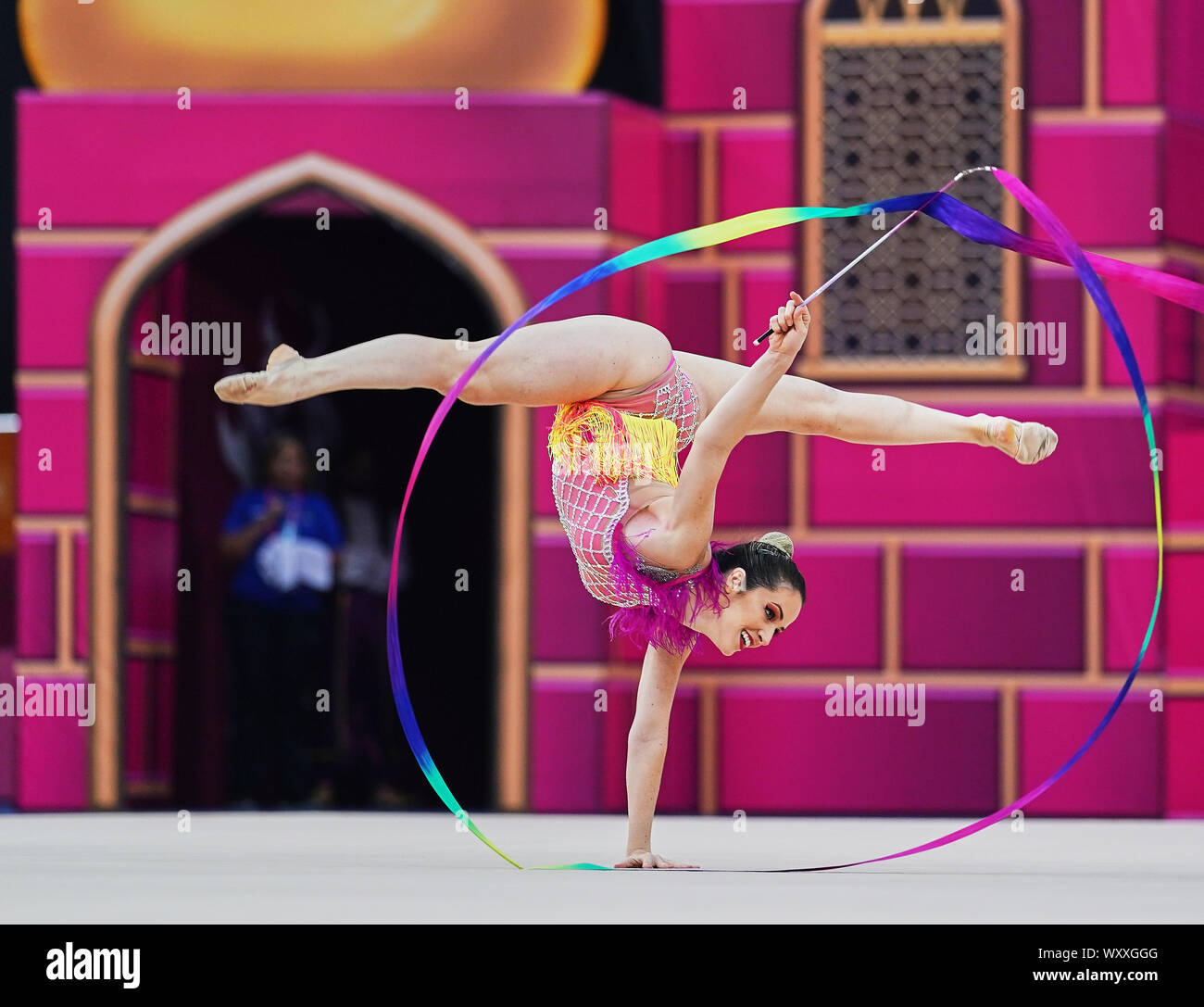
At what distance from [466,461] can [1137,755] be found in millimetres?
2884

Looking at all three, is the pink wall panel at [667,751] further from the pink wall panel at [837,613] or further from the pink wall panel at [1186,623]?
the pink wall panel at [1186,623]

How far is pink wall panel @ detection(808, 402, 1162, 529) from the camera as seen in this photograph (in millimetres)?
7941

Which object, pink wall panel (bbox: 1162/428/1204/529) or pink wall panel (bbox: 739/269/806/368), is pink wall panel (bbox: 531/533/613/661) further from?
pink wall panel (bbox: 1162/428/1204/529)

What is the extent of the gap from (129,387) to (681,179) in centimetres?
226

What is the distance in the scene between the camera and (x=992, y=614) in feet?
26.1

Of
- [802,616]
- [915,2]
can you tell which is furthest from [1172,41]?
[802,616]

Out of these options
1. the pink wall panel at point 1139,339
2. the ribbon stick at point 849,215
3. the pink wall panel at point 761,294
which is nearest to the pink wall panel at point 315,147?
the pink wall panel at point 761,294

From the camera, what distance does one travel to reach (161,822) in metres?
7.12

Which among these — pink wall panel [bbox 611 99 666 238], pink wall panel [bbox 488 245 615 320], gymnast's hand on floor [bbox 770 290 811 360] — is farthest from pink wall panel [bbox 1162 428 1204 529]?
gymnast's hand on floor [bbox 770 290 811 360]

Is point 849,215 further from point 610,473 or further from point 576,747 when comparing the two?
point 576,747

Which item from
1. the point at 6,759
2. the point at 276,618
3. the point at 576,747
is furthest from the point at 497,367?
the point at 6,759

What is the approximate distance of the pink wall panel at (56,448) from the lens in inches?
304

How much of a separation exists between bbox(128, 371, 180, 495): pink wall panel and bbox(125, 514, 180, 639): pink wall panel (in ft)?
0.47

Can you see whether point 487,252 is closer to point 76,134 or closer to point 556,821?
point 76,134
